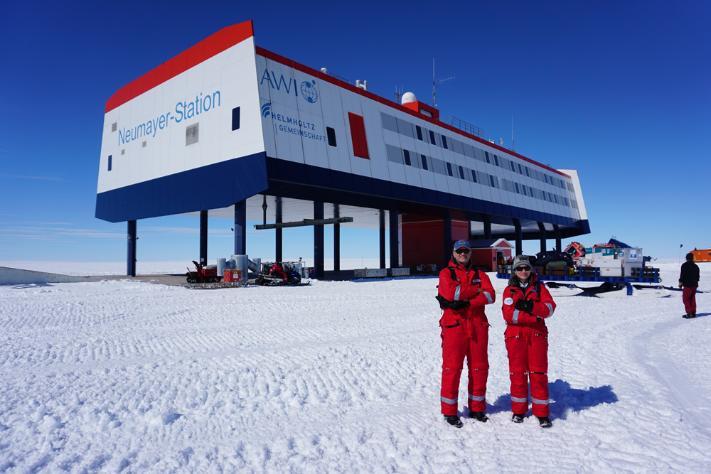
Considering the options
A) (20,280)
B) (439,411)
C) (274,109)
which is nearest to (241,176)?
(274,109)

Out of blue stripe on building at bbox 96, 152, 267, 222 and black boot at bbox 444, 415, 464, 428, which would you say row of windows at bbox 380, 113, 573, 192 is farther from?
black boot at bbox 444, 415, 464, 428

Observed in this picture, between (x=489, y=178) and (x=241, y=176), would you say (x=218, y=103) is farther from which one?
(x=489, y=178)

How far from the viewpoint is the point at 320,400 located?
5.30 metres

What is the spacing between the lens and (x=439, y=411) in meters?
4.94

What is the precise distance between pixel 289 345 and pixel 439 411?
→ 403 centimetres

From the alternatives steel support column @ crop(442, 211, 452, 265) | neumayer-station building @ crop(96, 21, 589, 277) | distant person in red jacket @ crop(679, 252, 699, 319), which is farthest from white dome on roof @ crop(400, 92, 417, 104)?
distant person in red jacket @ crop(679, 252, 699, 319)

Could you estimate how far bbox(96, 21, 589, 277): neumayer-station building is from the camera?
22797mm

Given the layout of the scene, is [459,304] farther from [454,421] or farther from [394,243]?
[394,243]

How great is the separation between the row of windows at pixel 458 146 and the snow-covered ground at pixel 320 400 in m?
21.9

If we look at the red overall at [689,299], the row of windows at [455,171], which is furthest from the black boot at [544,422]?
the row of windows at [455,171]

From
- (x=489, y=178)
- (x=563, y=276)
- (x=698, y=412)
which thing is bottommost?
(x=698, y=412)

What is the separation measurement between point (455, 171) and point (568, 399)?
30766mm

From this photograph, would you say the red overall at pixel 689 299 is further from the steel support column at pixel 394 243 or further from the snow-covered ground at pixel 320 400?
the steel support column at pixel 394 243

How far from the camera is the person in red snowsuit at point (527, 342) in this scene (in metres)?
4.46
